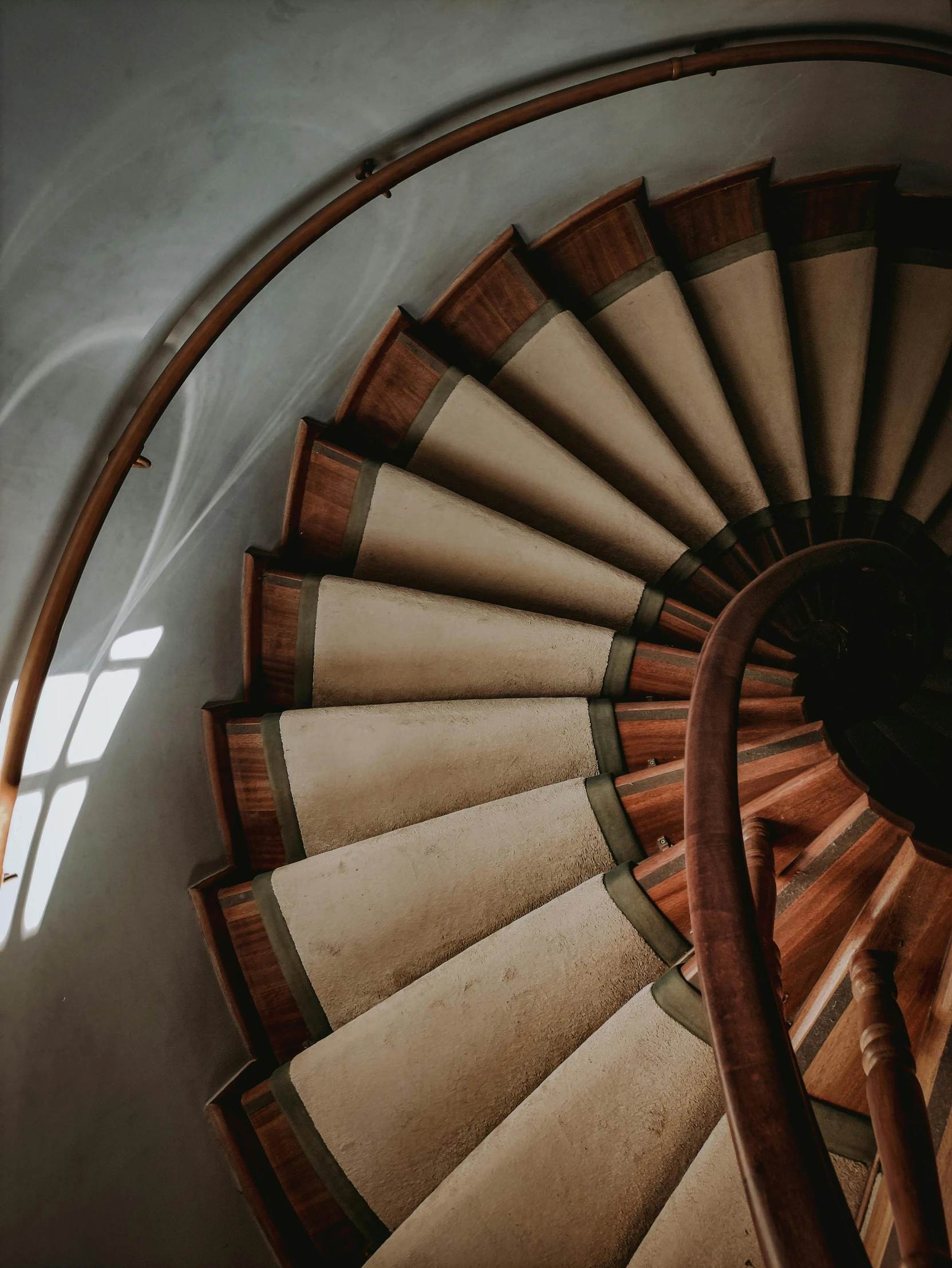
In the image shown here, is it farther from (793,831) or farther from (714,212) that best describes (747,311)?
(793,831)

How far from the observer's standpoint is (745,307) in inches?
82.7

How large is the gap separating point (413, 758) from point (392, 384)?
3.19ft

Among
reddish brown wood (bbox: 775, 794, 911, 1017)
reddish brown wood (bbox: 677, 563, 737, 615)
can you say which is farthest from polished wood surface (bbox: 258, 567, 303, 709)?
reddish brown wood (bbox: 775, 794, 911, 1017)

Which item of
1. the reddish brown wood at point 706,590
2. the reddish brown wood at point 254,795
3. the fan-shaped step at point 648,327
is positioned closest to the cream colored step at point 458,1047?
the reddish brown wood at point 254,795

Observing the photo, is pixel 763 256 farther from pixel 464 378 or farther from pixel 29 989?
pixel 29 989

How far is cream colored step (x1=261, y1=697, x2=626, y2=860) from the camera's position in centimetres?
169

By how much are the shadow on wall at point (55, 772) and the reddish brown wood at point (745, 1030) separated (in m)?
1.19

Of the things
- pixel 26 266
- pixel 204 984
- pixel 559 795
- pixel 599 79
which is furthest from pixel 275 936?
pixel 599 79

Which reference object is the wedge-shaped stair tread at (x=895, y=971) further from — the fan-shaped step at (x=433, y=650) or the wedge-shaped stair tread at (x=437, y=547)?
the wedge-shaped stair tread at (x=437, y=547)

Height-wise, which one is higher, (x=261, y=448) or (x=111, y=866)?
(x=261, y=448)

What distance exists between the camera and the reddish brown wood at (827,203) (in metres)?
2.08

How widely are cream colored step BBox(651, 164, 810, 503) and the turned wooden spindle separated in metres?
1.10

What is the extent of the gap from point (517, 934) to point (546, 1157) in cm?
36

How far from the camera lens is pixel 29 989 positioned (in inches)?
58.5
